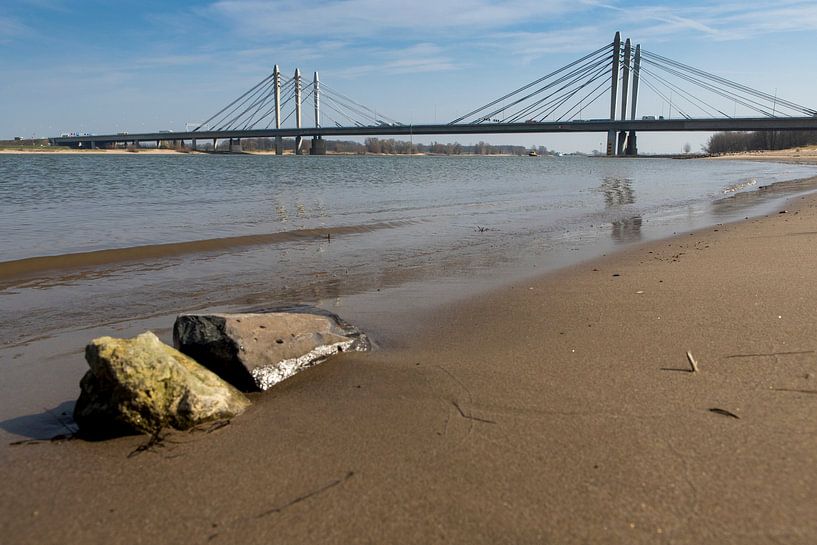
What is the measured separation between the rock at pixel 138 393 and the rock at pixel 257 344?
0.37m

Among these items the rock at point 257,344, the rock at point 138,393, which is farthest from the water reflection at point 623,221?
the rock at point 138,393

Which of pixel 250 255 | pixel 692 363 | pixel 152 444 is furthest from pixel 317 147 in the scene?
pixel 152 444

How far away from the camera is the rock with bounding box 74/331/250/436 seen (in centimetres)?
237

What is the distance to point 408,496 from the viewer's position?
1881 millimetres

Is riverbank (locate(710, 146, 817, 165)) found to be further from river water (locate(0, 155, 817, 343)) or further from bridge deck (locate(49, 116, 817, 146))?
river water (locate(0, 155, 817, 343))

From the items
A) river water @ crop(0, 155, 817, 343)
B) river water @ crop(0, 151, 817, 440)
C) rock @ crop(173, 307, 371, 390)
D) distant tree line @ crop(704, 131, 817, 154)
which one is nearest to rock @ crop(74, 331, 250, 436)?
river water @ crop(0, 151, 817, 440)

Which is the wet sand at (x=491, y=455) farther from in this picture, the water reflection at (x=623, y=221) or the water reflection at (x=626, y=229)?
the water reflection at (x=623, y=221)

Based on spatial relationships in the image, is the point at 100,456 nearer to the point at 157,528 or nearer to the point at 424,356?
the point at 157,528

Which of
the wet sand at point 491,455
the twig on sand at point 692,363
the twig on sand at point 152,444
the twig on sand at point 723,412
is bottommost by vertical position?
the twig on sand at point 152,444

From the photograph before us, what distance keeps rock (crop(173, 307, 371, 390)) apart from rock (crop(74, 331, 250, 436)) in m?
0.37

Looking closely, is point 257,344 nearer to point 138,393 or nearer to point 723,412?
point 138,393

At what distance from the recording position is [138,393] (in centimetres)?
236

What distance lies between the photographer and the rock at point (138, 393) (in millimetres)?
2367

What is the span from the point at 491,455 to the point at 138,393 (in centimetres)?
137
